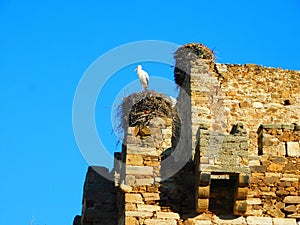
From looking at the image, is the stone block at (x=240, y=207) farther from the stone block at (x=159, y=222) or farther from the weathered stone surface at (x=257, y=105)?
the weathered stone surface at (x=257, y=105)

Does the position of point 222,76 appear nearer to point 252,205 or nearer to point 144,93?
point 144,93

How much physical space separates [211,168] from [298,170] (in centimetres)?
125

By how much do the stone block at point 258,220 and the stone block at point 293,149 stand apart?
3.07ft

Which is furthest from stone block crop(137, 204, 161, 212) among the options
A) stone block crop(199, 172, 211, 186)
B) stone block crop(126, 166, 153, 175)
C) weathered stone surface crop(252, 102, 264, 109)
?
weathered stone surface crop(252, 102, 264, 109)

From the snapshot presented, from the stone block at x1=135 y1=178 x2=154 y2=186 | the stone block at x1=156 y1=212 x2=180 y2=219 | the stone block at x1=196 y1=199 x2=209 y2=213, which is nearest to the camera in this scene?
the stone block at x1=196 y1=199 x2=209 y2=213

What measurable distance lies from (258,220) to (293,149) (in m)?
1.09

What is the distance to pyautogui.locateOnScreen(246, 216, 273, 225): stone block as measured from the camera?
35.0ft

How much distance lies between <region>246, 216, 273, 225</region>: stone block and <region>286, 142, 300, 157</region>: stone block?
0.94m

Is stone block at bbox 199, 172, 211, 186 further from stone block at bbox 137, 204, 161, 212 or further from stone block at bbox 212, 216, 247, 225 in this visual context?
stone block at bbox 137, 204, 161, 212

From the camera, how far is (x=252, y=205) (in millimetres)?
10773

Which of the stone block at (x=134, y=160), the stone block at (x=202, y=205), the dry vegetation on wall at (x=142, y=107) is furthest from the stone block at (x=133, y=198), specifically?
the dry vegetation on wall at (x=142, y=107)

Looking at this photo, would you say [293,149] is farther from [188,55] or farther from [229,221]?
[188,55]

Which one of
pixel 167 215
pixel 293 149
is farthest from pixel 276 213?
pixel 167 215

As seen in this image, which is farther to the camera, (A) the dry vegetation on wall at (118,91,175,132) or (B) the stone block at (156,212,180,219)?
(A) the dry vegetation on wall at (118,91,175,132)
